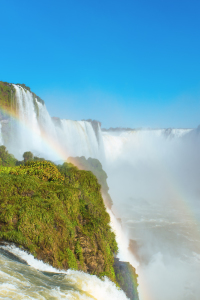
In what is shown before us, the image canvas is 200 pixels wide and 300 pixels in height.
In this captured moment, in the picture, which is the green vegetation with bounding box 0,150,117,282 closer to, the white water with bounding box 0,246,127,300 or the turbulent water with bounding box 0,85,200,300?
the white water with bounding box 0,246,127,300

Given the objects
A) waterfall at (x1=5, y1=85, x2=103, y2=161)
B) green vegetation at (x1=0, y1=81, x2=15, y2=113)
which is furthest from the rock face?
Answer: green vegetation at (x1=0, y1=81, x2=15, y2=113)

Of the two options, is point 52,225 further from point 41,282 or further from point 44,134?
point 44,134

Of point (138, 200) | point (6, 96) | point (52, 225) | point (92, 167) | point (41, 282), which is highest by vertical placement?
point (6, 96)

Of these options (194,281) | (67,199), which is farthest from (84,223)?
(194,281)

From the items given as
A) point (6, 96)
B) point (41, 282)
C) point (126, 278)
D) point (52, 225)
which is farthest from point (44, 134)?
point (41, 282)

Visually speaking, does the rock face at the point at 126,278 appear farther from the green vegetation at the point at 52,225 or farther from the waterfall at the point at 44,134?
the waterfall at the point at 44,134

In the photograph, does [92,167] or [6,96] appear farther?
[92,167]

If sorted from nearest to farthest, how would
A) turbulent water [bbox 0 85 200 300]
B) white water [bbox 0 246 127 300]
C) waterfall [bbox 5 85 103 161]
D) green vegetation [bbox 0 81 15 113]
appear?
white water [bbox 0 246 127 300]
turbulent water [bbox 0 85 200 300]
green vegetation [bbox 0 81 15 113]
waterfall [bbox 5 85 103 161]

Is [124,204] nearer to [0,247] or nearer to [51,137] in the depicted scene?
[51,137]
